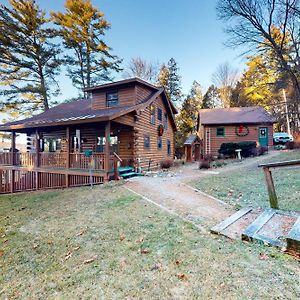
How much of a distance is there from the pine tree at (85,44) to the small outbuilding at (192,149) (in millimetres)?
11702

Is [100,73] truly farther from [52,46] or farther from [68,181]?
[68,181]


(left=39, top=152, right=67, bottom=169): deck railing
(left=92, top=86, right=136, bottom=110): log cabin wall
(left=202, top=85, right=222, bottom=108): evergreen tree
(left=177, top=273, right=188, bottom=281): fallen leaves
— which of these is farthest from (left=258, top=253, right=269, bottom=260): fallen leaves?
(left=202, top=85, right=222, bottom=108): evergreen tree

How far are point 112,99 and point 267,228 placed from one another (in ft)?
40.2

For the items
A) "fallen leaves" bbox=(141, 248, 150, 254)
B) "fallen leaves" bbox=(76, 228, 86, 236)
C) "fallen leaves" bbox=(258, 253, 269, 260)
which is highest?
"fallen leaves" bbox=(258, 253, 269, 260)

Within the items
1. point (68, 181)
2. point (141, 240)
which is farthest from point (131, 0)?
point (141, 240)

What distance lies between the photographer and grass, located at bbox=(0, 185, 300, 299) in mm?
2449

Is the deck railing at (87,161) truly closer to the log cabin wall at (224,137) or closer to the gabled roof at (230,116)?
the gabled roof at (230,116)

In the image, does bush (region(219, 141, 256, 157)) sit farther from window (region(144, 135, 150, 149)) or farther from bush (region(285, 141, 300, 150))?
window (region(144, 135, 150, 149))

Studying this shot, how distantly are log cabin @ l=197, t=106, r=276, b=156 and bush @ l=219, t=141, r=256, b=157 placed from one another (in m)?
2.39

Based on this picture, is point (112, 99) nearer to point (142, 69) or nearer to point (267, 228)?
point (267, 228)

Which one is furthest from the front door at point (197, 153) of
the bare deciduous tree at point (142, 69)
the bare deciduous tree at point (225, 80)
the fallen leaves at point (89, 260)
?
the fallen leaves at point (89, 260)

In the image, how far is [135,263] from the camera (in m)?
3.09

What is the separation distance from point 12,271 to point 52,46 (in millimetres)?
22942

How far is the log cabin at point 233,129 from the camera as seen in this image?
20.8 m
